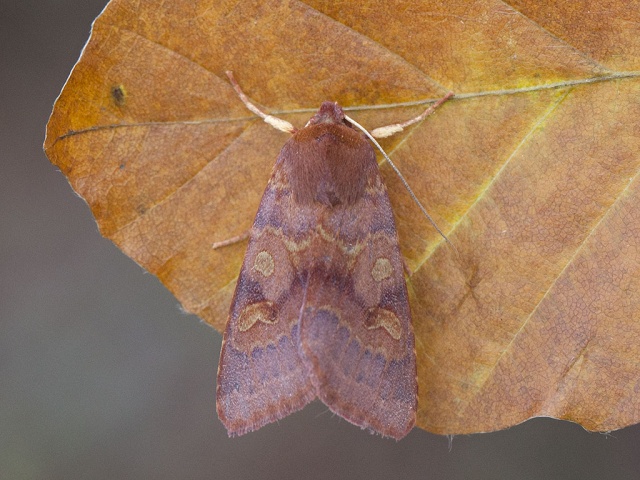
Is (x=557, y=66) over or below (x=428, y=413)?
over

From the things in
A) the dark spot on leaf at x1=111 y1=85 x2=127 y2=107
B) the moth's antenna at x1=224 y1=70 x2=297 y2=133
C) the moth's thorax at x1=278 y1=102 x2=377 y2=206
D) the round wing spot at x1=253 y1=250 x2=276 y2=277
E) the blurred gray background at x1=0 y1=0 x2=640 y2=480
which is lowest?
the blurred gray background at x1=0 y1=0 x2=640 y2=480

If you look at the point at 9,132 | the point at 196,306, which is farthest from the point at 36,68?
the point at 196,306

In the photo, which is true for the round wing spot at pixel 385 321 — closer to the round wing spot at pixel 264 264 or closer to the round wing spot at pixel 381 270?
the round wing spot at pixel 381 270

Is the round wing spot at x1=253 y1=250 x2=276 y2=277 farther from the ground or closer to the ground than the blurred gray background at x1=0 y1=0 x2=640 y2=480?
farther from the ground

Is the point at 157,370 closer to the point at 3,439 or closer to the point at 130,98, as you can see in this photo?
the point at 3,439

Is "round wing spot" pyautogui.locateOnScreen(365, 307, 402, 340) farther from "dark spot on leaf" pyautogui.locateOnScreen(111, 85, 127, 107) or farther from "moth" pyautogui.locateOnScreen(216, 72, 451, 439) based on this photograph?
"dark spot on leaf" pyautogui.locateOnScreen(111, 85, 127, 107)

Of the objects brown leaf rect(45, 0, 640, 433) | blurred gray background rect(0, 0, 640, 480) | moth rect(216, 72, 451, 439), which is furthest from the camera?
blurred gray background rect(0, 0, 640, 480)

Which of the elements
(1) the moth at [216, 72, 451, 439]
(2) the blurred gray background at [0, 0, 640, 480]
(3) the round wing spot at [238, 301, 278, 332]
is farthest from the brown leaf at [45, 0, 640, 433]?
(2) the blurred gray background at [0, 0, 640, 480]
